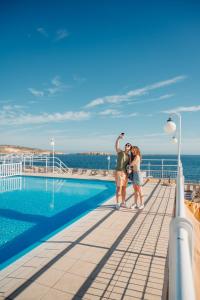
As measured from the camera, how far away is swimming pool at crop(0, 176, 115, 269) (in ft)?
18.2

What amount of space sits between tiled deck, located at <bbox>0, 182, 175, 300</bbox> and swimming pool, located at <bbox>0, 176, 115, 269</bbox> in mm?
912

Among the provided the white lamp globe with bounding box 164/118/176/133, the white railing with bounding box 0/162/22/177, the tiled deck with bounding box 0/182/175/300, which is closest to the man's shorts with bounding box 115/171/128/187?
the tiled deck with bounding box 0/182/175/300

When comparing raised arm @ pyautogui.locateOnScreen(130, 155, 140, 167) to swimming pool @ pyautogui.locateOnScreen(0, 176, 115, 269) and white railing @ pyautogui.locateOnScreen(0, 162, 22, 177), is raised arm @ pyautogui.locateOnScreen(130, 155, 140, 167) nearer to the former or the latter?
swimming pool @ pyautogui.locateOnScreen(0, 176, 115, 269)

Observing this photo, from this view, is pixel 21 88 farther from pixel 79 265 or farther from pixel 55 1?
pixel 79 265

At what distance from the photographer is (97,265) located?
3744mm

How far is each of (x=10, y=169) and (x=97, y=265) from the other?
1305cm

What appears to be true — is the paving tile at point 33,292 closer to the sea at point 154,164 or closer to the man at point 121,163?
the man at point 121,163

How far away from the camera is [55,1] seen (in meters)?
13.6

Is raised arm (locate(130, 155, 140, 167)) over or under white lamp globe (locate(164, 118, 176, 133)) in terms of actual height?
under

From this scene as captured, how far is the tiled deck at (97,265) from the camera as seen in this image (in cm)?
306

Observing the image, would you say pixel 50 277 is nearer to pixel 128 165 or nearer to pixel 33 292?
pixel 33 292

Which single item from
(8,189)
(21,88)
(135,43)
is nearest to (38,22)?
(135,43)

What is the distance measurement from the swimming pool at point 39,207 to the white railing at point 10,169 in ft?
2.39

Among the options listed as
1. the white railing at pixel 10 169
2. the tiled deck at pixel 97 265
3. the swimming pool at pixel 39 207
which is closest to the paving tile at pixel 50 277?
the tiled deck at pixel 97 265
